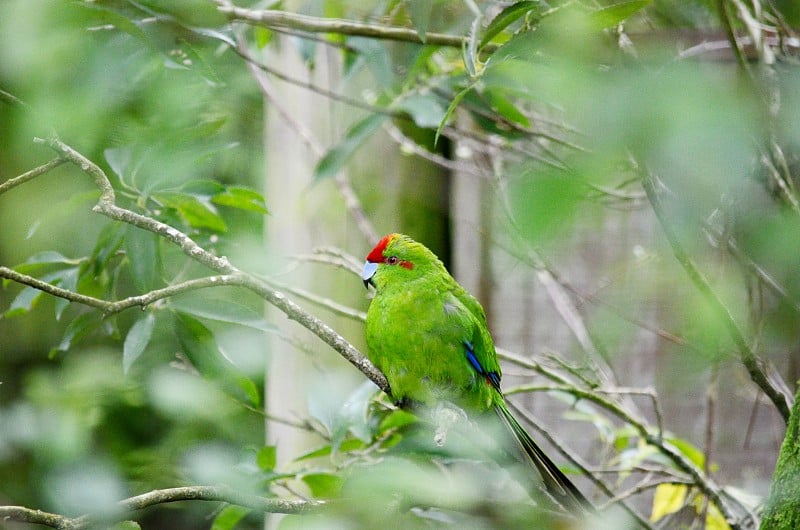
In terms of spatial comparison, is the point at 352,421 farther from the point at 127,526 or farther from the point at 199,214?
the point at 127,526

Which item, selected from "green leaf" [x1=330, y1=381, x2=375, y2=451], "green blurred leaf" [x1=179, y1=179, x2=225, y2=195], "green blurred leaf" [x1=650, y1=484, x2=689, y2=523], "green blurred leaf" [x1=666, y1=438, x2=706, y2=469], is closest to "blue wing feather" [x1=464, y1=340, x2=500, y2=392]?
"green leaf" [x1=330, y1=381, x2=375, y2=451]

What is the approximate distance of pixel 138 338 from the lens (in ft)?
4.66

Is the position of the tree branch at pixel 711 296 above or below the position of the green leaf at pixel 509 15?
below

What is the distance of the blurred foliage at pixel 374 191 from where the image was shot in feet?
1.62

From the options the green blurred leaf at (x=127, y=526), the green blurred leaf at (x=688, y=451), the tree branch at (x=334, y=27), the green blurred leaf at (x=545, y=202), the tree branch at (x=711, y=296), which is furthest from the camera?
the green blurred leaf at (x=688, y=451)

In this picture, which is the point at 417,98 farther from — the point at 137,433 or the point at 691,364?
the point at 137,433

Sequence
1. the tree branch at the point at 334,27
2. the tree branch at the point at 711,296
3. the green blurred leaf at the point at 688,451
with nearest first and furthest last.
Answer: the tree branch at the point at 711,296
the tree branch at the point at 334,27
the green blurred leaf at the point at 688,451

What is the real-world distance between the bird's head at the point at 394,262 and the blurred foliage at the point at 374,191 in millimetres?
217

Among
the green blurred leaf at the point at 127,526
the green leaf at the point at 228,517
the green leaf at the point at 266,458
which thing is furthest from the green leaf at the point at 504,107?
the green blurred leaf at the point at 127,526

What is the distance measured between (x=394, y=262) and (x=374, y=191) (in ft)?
1.19

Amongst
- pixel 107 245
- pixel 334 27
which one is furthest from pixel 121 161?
pixel 334 27

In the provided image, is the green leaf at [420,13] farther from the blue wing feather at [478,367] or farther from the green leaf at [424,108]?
the blue wing feather at [478,367]

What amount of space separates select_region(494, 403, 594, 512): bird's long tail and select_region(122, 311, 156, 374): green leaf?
0.73 meters

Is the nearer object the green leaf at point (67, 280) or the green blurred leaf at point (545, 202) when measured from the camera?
the green blurred leaf at point (545, 202)
